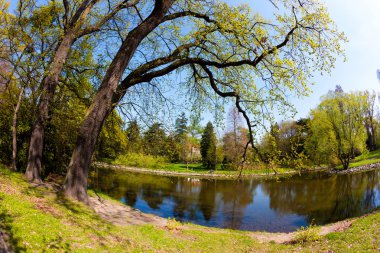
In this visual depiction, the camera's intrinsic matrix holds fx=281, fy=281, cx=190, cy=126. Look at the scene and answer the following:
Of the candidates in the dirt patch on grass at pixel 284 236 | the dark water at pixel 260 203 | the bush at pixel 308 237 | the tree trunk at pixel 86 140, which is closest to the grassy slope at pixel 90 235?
the bush at pixel 308 237

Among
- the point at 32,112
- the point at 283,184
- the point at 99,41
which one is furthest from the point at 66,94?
the point at 283,184

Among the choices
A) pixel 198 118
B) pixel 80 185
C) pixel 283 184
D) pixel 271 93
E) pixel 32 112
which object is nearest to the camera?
pixel 80 185

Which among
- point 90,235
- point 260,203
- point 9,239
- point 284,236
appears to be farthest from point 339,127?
point 9,239

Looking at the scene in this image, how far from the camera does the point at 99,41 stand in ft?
43.5

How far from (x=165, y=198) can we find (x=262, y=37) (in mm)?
21458

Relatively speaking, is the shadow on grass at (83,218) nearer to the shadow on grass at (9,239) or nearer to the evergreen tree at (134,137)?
the shadow on grass at (9,239)

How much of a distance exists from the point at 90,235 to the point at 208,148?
56.4m

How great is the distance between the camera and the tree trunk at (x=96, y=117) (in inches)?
331

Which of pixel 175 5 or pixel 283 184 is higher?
pixel 175 5

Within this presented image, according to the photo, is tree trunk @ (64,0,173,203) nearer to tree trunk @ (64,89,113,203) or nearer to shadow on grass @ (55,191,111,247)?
tree trunk @ (64,89,113,203)

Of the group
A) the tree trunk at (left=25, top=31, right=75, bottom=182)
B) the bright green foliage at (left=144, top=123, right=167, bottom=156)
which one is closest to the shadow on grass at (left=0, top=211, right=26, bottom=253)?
the bright green foliage at (left=144, top=123, right=167, bottom=156)

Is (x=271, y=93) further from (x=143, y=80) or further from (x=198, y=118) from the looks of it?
(x=143, y=80)

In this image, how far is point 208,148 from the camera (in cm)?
6306

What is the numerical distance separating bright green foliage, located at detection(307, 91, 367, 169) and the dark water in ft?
45.8
